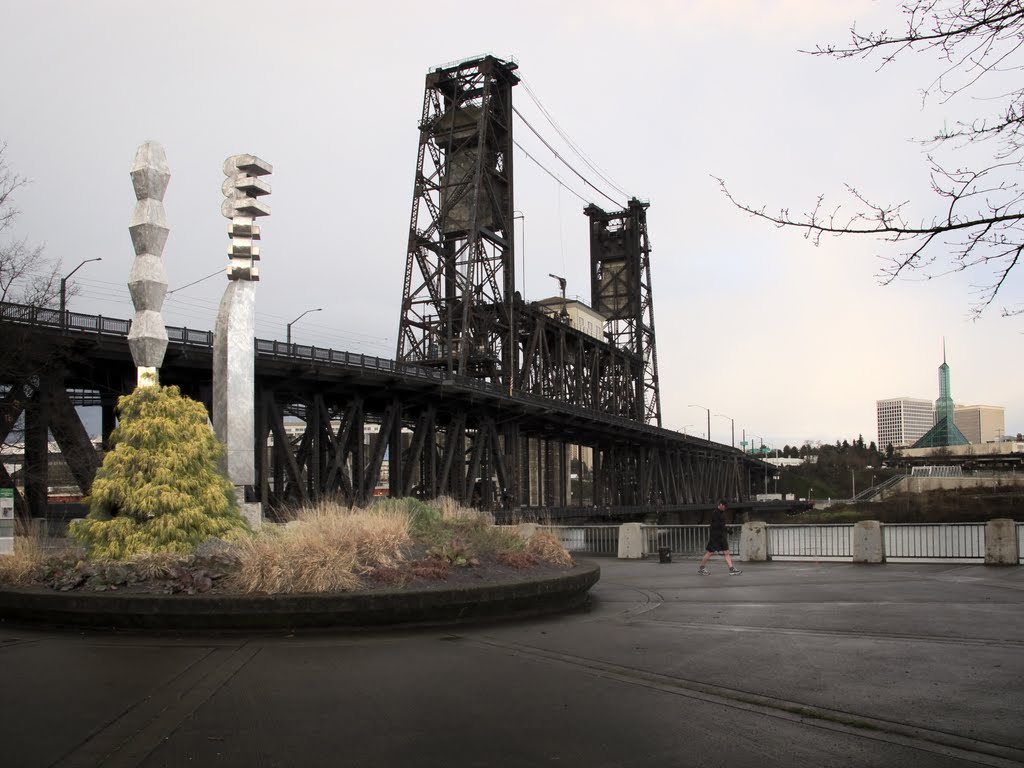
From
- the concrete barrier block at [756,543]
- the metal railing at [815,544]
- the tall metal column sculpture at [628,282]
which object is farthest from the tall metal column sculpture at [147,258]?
the tall metal column sculpture at [628,282]

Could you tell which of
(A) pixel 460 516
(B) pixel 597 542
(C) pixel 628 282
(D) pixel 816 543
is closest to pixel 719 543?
(A) pixel 460 516

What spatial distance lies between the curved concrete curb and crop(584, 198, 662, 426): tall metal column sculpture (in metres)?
90.4

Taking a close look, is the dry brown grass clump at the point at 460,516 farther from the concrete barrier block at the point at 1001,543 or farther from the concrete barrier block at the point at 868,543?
the concrete barrier block at the point at 1001,543

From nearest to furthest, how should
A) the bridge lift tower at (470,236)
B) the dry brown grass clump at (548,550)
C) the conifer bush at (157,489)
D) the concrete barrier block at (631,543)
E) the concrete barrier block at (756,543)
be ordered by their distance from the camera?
→ 1. the conifer bush at (157,489)
2. the dry brown grass clump at (548,550)
3. the concrete barrier block at (756,543)
4. the concrete barrier block at (631,543)
5. the bridge lift tower at (470,236)

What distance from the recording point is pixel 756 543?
2300 cm

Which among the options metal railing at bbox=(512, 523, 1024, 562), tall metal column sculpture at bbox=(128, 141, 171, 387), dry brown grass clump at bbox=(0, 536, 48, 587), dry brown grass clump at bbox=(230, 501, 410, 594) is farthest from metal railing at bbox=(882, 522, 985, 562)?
dry brown grass clump at bbox=(0, 536, 48, 587)

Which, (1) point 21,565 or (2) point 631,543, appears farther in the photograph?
(2) point 631,543

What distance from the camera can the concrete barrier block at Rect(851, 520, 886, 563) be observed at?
20.8m

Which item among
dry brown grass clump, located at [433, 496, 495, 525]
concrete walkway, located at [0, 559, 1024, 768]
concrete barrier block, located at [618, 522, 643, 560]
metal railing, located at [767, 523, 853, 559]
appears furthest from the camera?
concrete barrier block, located at [618, 522, 643, 560]

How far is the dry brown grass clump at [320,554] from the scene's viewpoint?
35.8 feet

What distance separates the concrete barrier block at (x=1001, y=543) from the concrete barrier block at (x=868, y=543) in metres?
2.30

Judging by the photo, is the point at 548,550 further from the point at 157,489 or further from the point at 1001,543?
the point at 1001,543

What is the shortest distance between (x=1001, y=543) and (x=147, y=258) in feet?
63.1

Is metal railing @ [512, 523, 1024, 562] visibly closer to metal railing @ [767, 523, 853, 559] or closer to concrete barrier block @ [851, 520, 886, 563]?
metal railing @ [767, 523, 853, 559]
